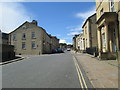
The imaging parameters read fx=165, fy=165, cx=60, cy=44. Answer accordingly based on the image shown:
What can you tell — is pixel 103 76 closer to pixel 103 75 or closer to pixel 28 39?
pixel 103 75

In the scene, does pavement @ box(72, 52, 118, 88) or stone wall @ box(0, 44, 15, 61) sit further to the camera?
stone wall @ box(0, 44, 15, 61)

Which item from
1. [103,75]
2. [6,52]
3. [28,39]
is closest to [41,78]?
[103,75]

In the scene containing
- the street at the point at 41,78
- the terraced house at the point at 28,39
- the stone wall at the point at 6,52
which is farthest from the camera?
the terraced house at the point at 28,39

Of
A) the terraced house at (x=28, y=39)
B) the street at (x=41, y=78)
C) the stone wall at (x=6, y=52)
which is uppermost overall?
the terraced house at (x=28, y=39)

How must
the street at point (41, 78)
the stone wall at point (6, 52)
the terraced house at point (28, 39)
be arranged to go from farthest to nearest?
1. the terraced house at point (28, 39)
2. the stone wall at point (6, 52)
3. the street at point (41, 78)

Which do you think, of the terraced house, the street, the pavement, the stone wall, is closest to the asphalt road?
the street

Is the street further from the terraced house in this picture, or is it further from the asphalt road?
the terraced house

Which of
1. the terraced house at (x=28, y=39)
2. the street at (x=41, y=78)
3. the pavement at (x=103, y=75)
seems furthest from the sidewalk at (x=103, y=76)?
the terraced house at (x=28, y=39)

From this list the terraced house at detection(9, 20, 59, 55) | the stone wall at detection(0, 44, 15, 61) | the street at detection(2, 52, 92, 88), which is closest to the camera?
the street at detection(2, 52, 92, 88)

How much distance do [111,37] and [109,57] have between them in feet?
11.6

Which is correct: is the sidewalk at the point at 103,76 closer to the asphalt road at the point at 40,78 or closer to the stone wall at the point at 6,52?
the asphalt road at the point at 40,78

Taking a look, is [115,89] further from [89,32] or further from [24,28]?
[24,28]

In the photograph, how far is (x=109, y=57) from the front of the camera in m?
19.4

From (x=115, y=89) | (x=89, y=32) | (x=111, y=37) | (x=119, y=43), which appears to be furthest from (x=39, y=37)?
(x=115, y=89)
